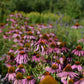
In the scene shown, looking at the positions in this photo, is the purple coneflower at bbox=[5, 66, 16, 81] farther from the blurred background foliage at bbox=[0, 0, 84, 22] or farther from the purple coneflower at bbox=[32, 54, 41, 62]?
the blurred background foliage at bbox=[0, 0, 84, 22]

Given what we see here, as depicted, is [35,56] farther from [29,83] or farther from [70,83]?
[70,83]

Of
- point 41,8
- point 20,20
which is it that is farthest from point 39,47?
point 41,8

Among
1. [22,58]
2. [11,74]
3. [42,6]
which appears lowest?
[11,74]

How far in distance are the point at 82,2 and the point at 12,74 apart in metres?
16.8

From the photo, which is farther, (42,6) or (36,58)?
(42,6)

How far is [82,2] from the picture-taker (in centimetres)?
1709

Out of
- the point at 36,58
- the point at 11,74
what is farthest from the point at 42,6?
the point at 11,74

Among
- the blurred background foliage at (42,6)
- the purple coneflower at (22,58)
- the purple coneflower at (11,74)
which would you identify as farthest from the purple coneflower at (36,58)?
the blurred background foliage at (42,6)

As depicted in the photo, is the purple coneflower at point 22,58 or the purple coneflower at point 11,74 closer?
the purple coneflower at point 11,74

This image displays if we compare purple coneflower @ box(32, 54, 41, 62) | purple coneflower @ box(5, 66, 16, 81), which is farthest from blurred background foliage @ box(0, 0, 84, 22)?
purple coneflower @ box(5, 66, 16, 81)

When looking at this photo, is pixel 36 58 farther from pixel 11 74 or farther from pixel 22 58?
pixel 11 74

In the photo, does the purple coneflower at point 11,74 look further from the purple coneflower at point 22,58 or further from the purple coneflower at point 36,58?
the purple coneflower at point 36,58

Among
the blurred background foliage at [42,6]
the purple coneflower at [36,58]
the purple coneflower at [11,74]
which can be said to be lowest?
the purple coneflower at [11,74]

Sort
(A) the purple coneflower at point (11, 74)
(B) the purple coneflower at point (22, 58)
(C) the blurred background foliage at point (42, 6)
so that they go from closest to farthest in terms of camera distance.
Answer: (A) the purple coneflower at point (11, 74)
(B) the purple coneflower at point (22, 58)
(C) the blurred background foliage at point (42, 6)
